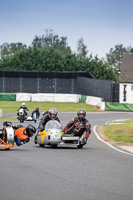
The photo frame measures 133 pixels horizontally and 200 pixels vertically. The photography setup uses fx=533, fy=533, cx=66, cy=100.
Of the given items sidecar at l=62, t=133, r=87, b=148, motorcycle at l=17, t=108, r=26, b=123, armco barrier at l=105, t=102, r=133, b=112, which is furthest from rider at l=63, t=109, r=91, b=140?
armco barrier at l=105, t=102, r=133, b=112

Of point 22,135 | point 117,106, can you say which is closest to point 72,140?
point 22,135

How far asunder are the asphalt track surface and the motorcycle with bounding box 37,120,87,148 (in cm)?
170

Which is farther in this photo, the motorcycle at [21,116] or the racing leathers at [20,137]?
the motorcycle at [21,116]

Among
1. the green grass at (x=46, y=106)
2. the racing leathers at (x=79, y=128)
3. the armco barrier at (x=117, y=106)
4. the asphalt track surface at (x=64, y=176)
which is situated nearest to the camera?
the asphalt track surface at (x=64, y=176)

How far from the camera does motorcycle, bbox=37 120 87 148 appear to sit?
642 inches

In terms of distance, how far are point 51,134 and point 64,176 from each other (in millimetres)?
6207

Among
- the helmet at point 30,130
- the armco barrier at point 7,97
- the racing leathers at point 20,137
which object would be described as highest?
the helmet at point 30,130

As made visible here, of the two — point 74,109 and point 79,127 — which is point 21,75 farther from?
point 79,127

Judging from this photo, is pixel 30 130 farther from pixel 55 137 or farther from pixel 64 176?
pixel 64 176

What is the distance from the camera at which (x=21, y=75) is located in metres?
78.2

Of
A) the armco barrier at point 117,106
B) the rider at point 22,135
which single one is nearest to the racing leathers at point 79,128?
the rider at point 22,135

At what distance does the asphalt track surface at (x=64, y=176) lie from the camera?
8.24 m

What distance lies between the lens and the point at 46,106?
2554 inches

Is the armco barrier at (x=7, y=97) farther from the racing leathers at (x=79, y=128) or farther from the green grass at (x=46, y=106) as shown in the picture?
the racing leathers at (x=79, y=128)
